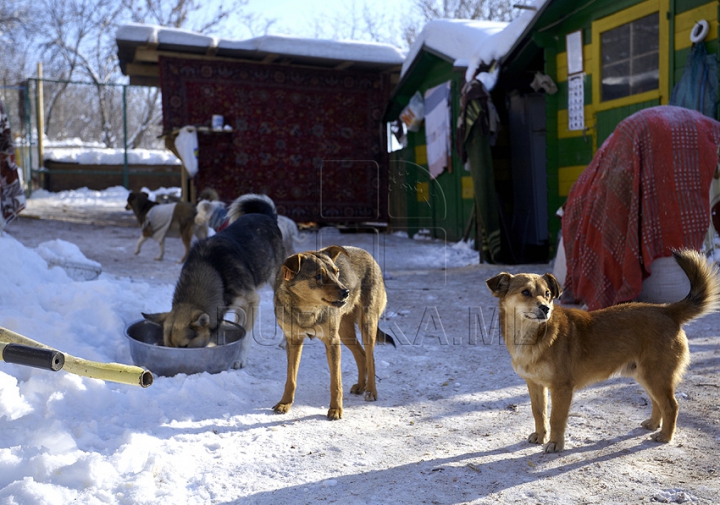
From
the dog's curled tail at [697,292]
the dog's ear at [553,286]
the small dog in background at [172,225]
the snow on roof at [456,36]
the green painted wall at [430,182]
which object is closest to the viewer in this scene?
the dog's curled tail at [697,292]

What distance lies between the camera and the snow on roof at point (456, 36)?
1045 cm

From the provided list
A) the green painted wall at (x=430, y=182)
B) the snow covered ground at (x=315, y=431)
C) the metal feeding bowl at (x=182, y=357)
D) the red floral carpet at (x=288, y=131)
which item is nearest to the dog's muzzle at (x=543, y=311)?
the snow covered ground at (x=315, y=431)

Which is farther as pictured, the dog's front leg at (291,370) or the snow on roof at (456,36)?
the snow on roof at (456,36)

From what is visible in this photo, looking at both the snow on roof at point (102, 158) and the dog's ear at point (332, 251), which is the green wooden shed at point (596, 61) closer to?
the dog's ear at point (332, 251)

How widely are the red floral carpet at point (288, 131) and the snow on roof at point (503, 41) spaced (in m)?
5.48

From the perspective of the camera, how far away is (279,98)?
14.8 m

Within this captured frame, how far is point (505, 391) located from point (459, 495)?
5.19ft

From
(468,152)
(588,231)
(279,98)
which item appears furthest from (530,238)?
(279,98)

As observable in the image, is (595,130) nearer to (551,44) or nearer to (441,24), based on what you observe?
(551,44)

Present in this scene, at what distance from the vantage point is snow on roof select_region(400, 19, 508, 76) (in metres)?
10.5

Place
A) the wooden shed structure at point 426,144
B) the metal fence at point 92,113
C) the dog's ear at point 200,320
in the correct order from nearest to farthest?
the dog's ear at point 200,320, the wooden shed structure at point 426,144, the metal fence at point 92,113

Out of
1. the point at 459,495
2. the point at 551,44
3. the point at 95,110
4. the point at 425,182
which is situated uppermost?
the point at 95,110

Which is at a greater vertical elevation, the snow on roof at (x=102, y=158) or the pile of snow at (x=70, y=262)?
the snow on roof at (x=102, y=158)

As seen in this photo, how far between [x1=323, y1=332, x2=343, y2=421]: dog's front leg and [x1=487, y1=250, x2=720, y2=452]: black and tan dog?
3.49 feet
